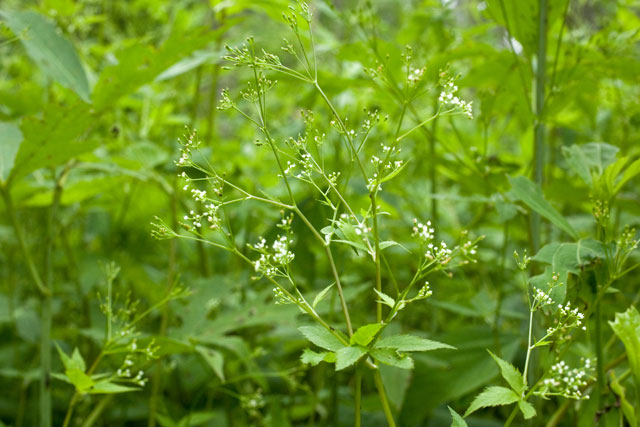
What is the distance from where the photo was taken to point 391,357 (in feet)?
1.98

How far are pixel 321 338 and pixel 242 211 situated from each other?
2.17 feet

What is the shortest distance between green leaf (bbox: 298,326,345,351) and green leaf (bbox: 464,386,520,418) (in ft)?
0.48

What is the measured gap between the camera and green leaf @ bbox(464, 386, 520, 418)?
0.58 metres

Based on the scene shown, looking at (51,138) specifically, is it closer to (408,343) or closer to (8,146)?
(8,146)

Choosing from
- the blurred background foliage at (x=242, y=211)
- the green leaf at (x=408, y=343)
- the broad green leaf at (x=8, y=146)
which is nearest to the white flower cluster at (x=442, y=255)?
the green leaf at (x=408, y=343)

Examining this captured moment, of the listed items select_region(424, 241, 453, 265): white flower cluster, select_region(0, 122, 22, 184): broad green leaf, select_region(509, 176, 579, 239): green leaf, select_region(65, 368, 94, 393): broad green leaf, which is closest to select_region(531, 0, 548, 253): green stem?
select_region(509, 176, 579, 239): green leaf

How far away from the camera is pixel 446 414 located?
136 centimetres

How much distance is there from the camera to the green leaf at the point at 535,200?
2.68ft

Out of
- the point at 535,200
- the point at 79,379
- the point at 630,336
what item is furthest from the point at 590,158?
the point at 79,379

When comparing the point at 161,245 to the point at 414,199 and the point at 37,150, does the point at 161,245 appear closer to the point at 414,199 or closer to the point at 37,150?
the point at 414,199

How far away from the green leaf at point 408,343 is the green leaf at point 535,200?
314 millimetres

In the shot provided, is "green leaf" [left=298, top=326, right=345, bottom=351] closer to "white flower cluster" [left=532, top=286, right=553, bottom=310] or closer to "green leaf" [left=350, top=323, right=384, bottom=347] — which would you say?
"green leaf" [left=350, top=323, right=384, bottom=347]

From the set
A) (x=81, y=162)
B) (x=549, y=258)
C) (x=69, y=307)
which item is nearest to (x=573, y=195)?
(x=549, y=258)

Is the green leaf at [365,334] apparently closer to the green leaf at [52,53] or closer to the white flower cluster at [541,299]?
the white flower cluster at [541,299]
